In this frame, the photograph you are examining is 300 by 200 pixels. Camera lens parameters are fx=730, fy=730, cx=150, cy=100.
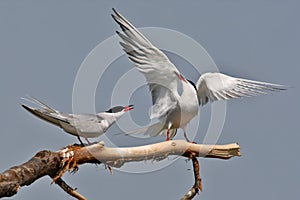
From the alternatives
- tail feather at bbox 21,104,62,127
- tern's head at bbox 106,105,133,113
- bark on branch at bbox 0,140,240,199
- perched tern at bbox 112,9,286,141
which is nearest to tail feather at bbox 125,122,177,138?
perched tern at bbox 112,9,286,141

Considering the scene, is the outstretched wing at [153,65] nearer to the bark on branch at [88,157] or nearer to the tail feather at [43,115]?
the bark on branch at [88,157]

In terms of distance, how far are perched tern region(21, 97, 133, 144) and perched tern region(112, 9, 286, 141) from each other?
65 cm

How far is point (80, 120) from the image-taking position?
34.5 feet

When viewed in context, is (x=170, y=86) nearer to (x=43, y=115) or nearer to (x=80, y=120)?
(x=80, y=120)

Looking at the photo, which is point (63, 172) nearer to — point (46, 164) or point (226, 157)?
point (46, 164)

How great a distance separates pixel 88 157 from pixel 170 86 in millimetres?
A: 2506

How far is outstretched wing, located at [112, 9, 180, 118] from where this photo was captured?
10820mm

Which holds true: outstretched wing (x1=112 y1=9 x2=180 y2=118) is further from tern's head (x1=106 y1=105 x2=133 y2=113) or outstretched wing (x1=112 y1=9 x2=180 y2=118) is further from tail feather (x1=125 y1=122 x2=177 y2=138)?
tern's head (x1=106 y1=105 x2=133 y2=113)

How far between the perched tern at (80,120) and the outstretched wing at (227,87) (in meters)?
1.51

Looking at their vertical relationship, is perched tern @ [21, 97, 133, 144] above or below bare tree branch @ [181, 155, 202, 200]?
above

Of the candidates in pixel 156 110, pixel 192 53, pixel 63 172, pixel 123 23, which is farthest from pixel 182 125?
pixel 63 172

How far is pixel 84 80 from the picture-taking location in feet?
37.2

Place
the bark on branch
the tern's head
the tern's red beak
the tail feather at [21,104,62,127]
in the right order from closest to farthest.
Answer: the bark on branch, the tail feather at [21,104,62,127], the tern's head, the tern's red beak

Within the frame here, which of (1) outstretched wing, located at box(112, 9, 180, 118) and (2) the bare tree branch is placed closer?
(2) the bare tree branch
